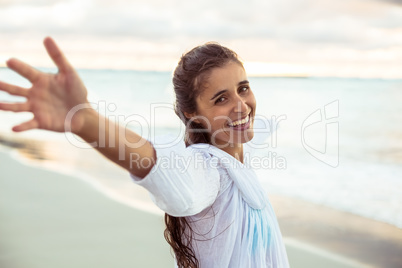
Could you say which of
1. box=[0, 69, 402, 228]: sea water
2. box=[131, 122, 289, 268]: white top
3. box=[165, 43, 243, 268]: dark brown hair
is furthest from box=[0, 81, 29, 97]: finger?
box=[0, 69, 402, 228]: sea water

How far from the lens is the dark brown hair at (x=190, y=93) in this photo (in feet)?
3.25

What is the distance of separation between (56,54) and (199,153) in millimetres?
387

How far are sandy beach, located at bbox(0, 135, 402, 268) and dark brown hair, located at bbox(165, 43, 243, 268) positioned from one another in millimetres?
1302

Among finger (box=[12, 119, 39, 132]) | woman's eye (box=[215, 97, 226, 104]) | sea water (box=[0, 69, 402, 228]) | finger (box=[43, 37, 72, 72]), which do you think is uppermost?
finger (box=[43, 37, 72, 72])

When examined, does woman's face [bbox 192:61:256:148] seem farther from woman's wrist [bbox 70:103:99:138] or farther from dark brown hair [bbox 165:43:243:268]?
woman's wrist [bbox 70:103:99:138]

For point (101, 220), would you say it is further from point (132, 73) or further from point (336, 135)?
point (132, 73)

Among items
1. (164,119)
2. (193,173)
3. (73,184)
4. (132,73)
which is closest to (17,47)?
Result: (132,73)

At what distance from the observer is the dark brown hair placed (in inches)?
39.0

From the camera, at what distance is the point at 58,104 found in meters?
0.63

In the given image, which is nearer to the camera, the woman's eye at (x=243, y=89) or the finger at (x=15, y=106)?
the finger at (x=15, y=106)

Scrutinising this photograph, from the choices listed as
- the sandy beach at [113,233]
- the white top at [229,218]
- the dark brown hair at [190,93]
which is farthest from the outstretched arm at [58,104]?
the sandy beach at [113,233]

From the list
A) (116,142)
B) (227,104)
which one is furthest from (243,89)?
(116,142)

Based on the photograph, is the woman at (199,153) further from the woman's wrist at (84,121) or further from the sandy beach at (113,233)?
the sandy beach at (113,233)

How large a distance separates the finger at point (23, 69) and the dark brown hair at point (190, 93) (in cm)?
Answer: 47
